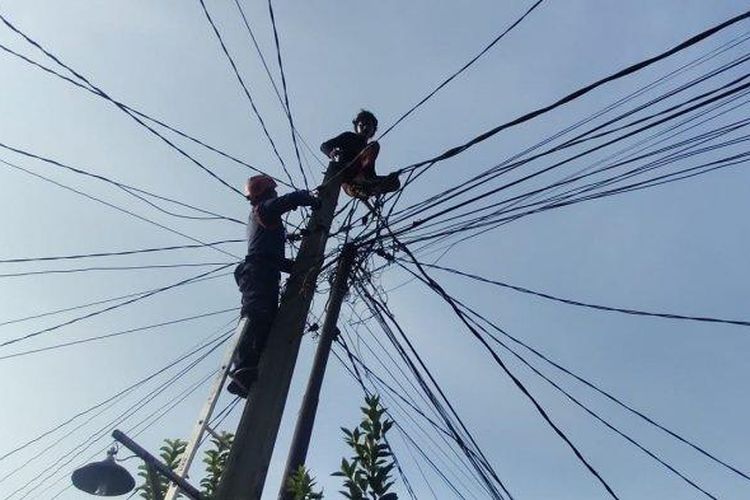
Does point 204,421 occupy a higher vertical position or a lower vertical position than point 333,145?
lower

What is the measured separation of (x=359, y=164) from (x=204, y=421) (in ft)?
8.68

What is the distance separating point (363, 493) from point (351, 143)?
3.52 meters

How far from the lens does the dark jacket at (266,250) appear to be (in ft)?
14.4

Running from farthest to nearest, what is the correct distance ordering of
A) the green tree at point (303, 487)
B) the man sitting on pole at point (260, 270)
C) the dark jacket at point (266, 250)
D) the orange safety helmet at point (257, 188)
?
the orange safety helmet at point (257, 188) < the dark jacket at point (266, 250) < the man sitting on pole at point (260, 270) < the green tree at point (303, 487)

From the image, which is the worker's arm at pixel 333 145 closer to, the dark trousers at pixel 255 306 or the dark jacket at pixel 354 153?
the dark jacket at pixel 354 153

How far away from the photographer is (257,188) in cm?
512

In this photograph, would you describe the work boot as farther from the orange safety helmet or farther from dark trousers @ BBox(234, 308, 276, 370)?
the orange safety helmet

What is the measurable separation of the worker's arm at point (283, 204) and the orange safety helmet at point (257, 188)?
413 mm

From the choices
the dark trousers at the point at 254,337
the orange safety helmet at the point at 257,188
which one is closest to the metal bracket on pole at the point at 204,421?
the dark trousers at the point at 254,337

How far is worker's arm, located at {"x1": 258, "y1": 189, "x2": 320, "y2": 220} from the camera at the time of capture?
464 cm

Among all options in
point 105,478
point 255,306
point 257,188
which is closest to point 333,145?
point 257,188

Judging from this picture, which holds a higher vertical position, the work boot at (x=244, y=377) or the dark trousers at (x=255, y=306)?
the dark trousers at (x=255, y=306)

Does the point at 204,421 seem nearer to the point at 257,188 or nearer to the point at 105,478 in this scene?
the point at 105,478

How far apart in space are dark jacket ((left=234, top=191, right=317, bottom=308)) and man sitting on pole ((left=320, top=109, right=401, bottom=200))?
2.83 ft
